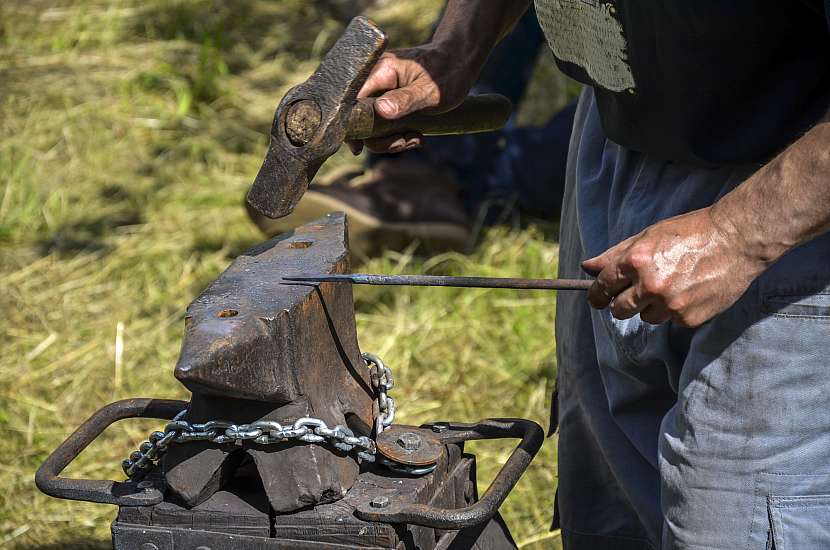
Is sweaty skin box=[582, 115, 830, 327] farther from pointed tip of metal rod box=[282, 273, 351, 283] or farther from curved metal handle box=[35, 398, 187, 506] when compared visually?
curved metal handle box=[35, 398, 187, 506]

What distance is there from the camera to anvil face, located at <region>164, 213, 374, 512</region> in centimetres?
147

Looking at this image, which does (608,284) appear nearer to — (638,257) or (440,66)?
(638,257)

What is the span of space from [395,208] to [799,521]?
294 centimetres

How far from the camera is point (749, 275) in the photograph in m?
1.39

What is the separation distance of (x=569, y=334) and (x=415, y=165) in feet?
8.31

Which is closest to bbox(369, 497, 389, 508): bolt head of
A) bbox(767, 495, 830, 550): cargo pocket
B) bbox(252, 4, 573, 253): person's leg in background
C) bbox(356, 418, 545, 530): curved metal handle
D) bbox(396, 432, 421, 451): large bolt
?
bbox(356, 418, 545, 530): curved metal handle

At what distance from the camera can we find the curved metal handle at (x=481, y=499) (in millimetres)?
1517

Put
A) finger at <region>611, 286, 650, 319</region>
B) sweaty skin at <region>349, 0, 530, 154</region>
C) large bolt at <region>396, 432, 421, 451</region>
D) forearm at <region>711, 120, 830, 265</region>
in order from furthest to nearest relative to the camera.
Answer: sweaty skin at <region>349, 0, 530, 154</region>, large bolt at <region>396, 432, 421, 451</region>, finger at <region>611, 286, 650, 319</region>, forearm at <region>711, 120, 830, 265</region>

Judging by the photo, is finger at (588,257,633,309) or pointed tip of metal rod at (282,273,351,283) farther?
pointed tip of metal rod at (282,273,351,283)

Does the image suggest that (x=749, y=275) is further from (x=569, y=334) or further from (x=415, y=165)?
(x=415, y=165)

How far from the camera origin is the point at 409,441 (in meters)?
1.68

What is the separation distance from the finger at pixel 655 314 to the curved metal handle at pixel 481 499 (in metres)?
0.36

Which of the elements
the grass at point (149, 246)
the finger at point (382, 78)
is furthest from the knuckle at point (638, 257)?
the grass at point (149, 246)

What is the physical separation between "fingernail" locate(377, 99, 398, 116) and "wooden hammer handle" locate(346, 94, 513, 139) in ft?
0.04
